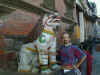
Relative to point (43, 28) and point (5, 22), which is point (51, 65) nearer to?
point (43, 28)

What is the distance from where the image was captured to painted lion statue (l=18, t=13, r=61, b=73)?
8.18ft

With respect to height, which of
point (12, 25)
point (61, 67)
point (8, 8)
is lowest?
point (61, 67)

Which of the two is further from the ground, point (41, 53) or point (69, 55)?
point (41, 53)

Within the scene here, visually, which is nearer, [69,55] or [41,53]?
[41,53]

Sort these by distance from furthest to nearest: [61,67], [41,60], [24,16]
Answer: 1. [24,16]
2. [61,67]
3. [41,60]

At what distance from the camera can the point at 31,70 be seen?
2605 millimetres

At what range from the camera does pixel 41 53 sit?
2.49 meters

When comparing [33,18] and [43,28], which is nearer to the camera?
[43,28]

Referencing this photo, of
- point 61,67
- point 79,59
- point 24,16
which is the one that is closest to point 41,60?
point 61,67

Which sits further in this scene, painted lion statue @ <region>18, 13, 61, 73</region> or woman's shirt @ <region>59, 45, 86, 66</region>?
woman's shirt @ <region>59, 45, 86, 66</region>

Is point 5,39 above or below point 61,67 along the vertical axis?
above

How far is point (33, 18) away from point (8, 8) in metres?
1.39

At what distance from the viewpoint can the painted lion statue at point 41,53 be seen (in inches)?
98.2

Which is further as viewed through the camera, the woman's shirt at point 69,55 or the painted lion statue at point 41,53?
the woman's shirt at point 69,55
